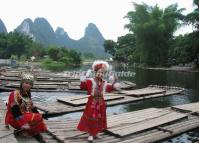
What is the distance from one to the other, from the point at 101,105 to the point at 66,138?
46.0 inches

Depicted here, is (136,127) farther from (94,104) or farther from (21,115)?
Answer: (21,115)

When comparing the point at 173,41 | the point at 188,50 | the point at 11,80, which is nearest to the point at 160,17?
the point at 173,41

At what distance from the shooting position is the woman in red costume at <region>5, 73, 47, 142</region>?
23.6ft

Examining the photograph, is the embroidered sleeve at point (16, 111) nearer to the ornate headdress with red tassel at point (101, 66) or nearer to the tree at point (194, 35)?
the ornate headdress with red tassel at point (101, 66)

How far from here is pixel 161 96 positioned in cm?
1881

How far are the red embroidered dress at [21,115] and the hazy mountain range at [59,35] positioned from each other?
147 metres

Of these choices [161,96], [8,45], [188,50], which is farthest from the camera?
[8,45]

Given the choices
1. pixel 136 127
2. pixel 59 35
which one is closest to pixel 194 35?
pixel 136 127

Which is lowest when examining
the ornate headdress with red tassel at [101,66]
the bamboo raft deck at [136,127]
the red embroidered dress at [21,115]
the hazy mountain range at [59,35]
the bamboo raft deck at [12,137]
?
the bamboo raft deck at [136,127]

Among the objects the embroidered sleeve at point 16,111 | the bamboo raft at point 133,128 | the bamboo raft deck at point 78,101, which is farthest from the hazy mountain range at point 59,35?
the embroidered sleeve at point 16,111

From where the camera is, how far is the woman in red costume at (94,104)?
770 centimetres

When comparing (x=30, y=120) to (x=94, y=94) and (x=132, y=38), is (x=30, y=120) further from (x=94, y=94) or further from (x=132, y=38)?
(x=132, y=38)

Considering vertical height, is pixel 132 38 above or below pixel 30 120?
above

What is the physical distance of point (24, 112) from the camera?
735 centimetres
